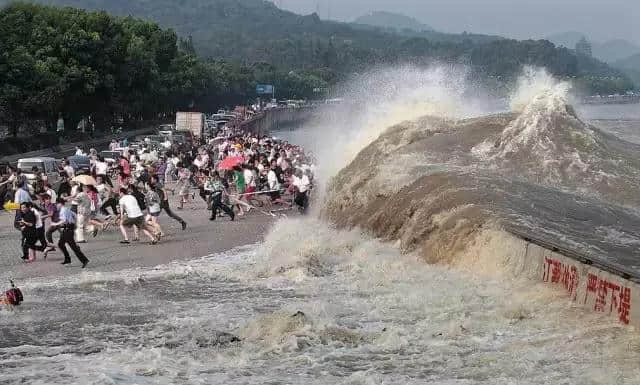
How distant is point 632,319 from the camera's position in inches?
429

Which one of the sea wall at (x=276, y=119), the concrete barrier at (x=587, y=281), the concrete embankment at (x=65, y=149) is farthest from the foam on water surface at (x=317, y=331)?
the sea wall at (x=276, y=119)

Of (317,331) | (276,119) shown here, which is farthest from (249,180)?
(276,119)

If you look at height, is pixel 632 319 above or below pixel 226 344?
above

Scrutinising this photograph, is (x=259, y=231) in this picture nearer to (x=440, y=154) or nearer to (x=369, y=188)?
(x=369, y=188)

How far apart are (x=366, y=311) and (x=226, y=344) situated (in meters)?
2.44

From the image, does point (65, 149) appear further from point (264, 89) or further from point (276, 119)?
point (264, 89)

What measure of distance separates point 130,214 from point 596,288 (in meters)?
12.1

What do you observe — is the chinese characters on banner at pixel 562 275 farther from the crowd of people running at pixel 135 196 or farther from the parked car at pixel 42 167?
the parked car at pixel 42 167

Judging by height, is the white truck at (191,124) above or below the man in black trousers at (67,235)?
below

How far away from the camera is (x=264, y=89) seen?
178 m

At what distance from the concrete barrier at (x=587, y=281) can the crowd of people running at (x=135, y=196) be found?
9068 millimetres

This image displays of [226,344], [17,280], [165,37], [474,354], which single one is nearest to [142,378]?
[226,344]

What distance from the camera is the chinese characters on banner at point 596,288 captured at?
1112cm

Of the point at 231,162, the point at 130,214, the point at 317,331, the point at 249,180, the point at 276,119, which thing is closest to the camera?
the point at 317,331
